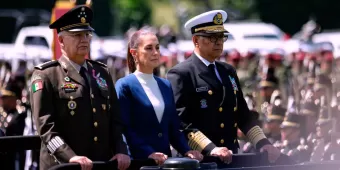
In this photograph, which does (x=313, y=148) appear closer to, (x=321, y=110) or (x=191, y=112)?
(x=321, y=110)

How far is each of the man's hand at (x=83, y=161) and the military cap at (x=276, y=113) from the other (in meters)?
6.06

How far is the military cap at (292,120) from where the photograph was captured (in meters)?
12.9

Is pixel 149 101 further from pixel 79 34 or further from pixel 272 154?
pixel 272 154

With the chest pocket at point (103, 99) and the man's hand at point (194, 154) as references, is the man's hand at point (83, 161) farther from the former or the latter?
the man's hand at point (194, 154)

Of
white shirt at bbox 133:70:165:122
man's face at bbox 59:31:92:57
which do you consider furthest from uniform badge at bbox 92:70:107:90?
white shirt at bbox 133:70:165:122

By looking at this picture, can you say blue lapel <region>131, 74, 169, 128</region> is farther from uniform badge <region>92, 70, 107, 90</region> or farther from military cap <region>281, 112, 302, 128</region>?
military cap <region>281, 112, 302, 128</region>

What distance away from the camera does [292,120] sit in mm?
13094

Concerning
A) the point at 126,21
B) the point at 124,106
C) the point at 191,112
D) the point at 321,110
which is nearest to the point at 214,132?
the point at 191,112

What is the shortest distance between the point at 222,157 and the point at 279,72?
12.1 meters

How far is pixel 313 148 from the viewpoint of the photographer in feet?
38.8

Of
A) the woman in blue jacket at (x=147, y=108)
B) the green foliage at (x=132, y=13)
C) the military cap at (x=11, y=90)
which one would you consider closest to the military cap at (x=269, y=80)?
the military cap at (x=11, y=90)

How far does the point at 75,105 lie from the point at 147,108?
26.4 inches

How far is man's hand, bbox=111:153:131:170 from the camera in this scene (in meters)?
7.65

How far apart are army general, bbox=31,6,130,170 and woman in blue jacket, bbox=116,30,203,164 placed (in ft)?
0.74
